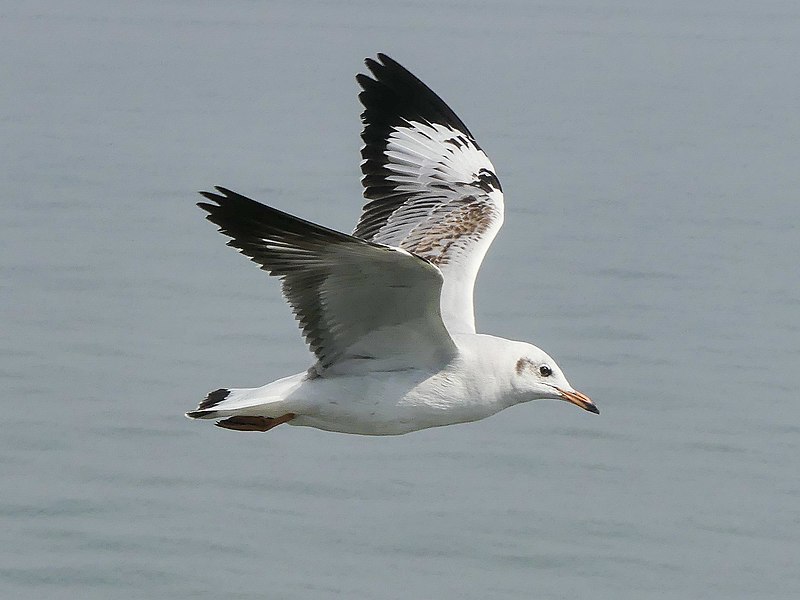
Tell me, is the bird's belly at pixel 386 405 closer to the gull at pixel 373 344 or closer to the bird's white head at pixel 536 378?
the gull at pixel 373 344

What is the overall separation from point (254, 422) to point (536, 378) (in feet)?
4.26

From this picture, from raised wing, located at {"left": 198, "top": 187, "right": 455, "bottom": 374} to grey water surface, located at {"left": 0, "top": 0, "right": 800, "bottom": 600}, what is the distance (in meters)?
3.44

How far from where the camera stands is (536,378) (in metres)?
7.34

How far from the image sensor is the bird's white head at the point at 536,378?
7.29 metres

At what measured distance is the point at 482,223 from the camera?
29.2 ft

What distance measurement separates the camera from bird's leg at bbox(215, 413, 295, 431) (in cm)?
728

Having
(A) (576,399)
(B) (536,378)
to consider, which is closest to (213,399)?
(B) (536,378)

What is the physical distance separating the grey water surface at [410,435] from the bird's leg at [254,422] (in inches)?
126

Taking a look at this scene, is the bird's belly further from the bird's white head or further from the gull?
the bird's white head

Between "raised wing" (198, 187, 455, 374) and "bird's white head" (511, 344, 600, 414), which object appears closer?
"raised wing" (198, 187, 455, 374)

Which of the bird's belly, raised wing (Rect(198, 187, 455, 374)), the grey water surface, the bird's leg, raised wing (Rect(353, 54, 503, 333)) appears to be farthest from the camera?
the grey water surface

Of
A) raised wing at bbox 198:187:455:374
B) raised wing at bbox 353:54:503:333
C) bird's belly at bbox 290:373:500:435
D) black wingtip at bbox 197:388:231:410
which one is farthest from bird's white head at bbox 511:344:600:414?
black wingtip at bbox 197:388:231:410

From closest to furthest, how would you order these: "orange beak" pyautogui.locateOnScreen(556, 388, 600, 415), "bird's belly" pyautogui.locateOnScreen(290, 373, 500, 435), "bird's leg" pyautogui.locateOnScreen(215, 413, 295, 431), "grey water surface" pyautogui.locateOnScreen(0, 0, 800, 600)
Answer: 1. "bird's belly" pyautogui.locateOnScreen(290, 373, 500, 435)
2. "bird's leg" pyautogui.locateOnScreen(215, 413, 295, 431)
3. "orange beak" pyautogui.locateOnScreen(556, 388, 600, 415)
4. "grey water surface" pyautogui.locateOnScreen(0, 0, 800, 600)

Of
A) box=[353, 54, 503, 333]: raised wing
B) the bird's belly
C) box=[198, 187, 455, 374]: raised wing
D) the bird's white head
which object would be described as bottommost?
the bird's belly
